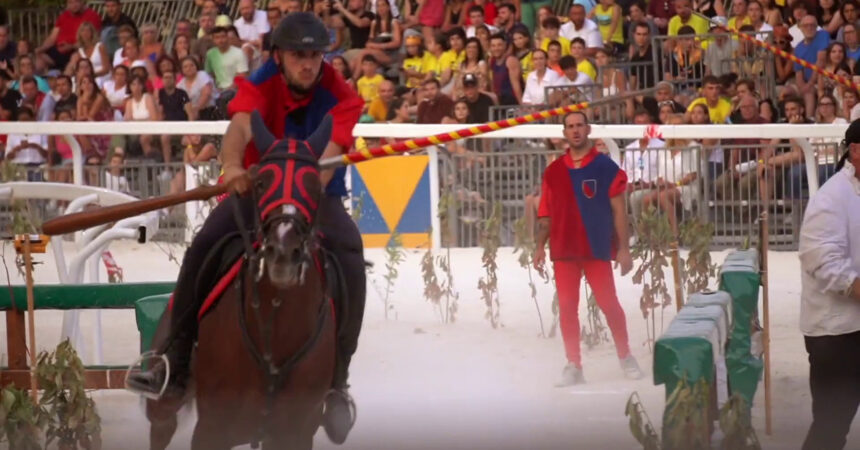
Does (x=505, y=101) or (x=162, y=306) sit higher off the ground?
(x=505, y=101)

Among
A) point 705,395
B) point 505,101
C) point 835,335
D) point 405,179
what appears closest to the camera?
point 705,395

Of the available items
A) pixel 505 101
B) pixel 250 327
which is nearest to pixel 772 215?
pixel 505 101

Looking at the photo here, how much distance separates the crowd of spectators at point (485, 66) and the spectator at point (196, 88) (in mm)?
20

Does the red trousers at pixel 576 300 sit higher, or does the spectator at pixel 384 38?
the spectator at pixel 384 38

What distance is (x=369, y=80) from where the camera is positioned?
59.9ft

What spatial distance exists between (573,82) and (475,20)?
2291mm

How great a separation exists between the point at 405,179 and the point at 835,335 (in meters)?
7.93

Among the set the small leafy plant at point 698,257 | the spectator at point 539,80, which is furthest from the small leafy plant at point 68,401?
the spectator at point 539,80

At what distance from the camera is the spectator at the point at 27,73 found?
2051cm

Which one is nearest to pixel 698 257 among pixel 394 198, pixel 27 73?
pixel 394 198

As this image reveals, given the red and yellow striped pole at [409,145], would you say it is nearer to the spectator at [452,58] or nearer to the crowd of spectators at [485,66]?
the crowd of spectators at [485,66]

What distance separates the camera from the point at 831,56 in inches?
608

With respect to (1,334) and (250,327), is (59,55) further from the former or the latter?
(250,327)

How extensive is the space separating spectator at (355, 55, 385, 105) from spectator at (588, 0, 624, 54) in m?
2.56
